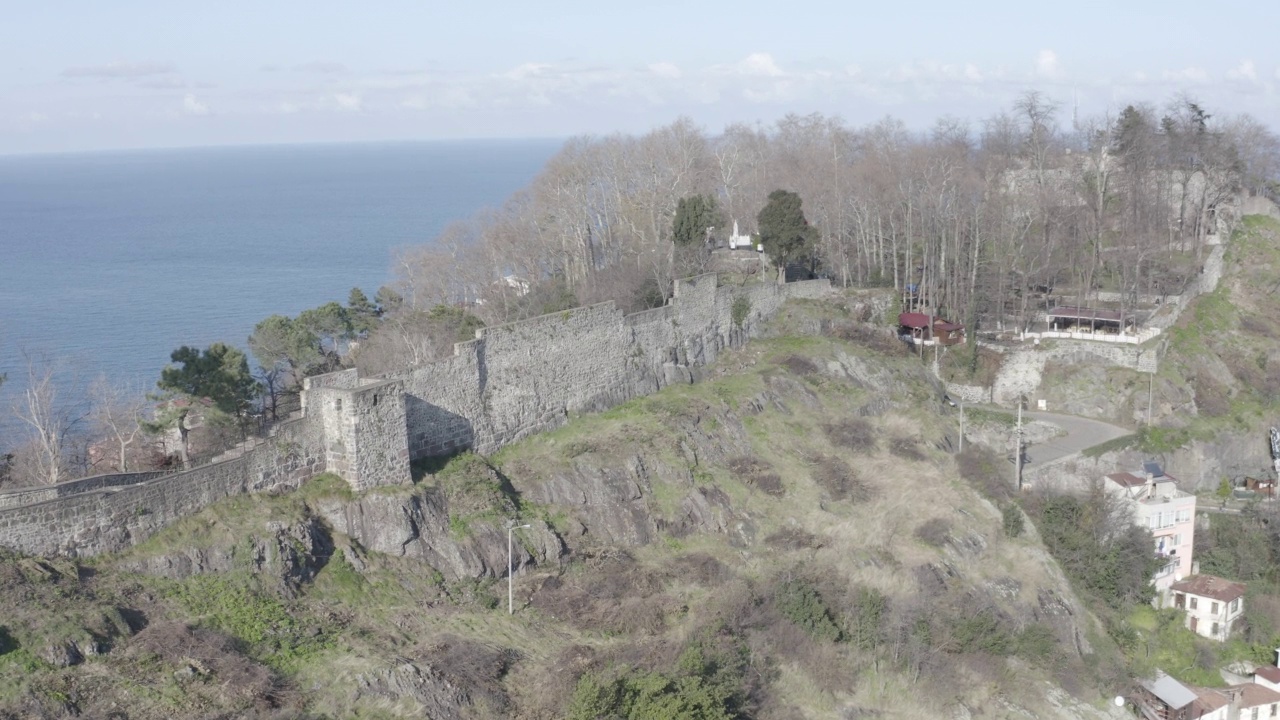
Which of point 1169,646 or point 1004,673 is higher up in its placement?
point 1004,673

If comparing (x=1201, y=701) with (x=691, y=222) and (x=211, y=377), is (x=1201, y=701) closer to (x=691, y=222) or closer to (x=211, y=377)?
(x=691, y=222)

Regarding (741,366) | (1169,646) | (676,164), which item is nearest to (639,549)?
(741,366)

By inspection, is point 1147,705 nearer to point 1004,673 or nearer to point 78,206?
point 1004,673

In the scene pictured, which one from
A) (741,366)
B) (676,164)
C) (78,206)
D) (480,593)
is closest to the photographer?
(480,593)

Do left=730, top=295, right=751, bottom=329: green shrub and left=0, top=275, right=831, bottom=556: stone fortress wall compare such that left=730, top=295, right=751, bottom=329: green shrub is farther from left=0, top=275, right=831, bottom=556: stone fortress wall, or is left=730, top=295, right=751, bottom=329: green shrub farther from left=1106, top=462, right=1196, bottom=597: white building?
left=1106, top=462, right=1196, bottom=597: white building

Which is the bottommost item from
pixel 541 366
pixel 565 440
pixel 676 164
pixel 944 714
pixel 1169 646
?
pixel 1169 646

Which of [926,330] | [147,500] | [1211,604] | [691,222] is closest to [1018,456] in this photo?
[1211,604]
